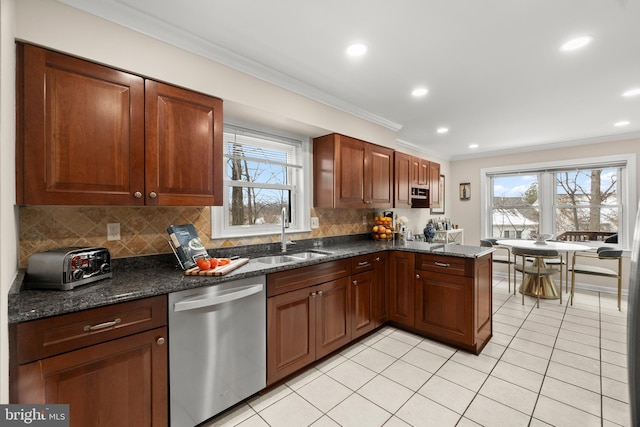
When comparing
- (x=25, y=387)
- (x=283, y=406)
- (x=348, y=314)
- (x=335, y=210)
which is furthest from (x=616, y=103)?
(x=25, y=387)

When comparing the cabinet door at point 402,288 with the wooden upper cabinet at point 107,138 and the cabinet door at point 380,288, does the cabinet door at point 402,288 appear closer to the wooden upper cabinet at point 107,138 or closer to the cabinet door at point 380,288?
the cabinet door at point 380,288

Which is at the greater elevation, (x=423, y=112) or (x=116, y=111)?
(x=423, y=112)

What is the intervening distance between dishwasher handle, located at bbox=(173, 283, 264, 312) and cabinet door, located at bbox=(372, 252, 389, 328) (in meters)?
1.44

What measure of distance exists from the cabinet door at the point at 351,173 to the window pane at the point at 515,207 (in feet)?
12.3

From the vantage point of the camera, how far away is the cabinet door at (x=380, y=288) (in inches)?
117

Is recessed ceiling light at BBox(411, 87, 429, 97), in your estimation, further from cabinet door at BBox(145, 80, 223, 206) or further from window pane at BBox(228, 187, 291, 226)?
cabinet door at BBox(145, 80, 223, 206)

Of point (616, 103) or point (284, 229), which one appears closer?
point (284, 229)

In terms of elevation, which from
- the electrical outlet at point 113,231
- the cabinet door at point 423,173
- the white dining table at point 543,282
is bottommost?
the white dining table at point 543,282

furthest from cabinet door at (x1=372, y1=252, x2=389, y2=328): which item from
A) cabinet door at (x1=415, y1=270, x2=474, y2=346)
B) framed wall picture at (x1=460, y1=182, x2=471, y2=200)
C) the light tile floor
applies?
framed wall picture at (x1=460, y1=182, x2=471, y2=200)

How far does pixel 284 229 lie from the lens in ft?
9.02

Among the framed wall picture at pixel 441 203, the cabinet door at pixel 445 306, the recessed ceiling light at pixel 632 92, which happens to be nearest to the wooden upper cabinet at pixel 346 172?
the cabinet door at pixel 445 306

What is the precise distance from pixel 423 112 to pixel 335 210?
159 centimetres

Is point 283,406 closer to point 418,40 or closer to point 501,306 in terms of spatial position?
point 418,40

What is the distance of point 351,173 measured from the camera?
10.4 ft
